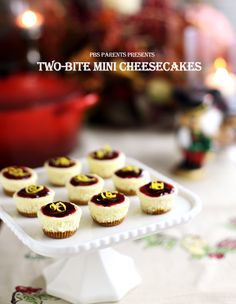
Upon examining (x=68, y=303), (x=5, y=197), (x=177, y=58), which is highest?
(x=177, y=58)

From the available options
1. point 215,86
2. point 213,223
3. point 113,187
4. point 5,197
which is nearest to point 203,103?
point 215,86

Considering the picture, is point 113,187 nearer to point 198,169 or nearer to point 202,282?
point 202,282

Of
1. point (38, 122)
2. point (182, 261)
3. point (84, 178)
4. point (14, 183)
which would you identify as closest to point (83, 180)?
point (84, 178)

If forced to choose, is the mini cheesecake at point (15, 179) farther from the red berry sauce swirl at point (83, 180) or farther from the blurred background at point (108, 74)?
the blurred background at point (108, 74)

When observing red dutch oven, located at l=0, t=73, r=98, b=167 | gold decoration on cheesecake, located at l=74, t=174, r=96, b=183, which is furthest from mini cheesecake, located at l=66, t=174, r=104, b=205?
red dutch oven, located at l=0, t=73, r=98, b=167

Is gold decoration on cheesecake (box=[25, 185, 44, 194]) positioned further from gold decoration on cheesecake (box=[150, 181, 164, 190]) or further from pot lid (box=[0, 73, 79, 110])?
pot lid (box=[0, 73, 79, 110])

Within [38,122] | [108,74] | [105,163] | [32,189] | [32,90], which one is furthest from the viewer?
[108,74]

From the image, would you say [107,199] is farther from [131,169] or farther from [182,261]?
[182,261]
